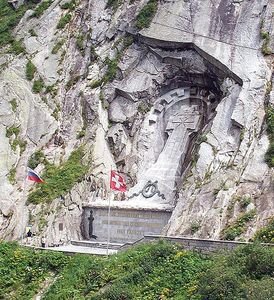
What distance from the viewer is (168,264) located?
21.6 meters

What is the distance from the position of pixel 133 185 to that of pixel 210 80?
6961 millimetres

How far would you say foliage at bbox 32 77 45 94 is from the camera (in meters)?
36.2

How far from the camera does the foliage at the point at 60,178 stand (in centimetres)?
3130

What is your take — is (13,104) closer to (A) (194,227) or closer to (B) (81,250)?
(B) (81,250)

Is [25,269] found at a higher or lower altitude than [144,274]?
lower

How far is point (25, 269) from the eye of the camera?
80.4 feet

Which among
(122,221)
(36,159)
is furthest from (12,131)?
(122,221)

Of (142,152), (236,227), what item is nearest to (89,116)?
(142,152)

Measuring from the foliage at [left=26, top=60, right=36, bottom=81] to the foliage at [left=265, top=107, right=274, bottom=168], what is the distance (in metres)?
14.4

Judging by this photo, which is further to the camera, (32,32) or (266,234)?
(32,32)

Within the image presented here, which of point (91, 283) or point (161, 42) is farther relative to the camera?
point (161, 42)

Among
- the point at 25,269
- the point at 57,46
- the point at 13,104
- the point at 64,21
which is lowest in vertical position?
the point at 25,269

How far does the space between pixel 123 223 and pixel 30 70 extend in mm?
11357

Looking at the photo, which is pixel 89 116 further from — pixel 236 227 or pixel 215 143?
pixel 236 227
